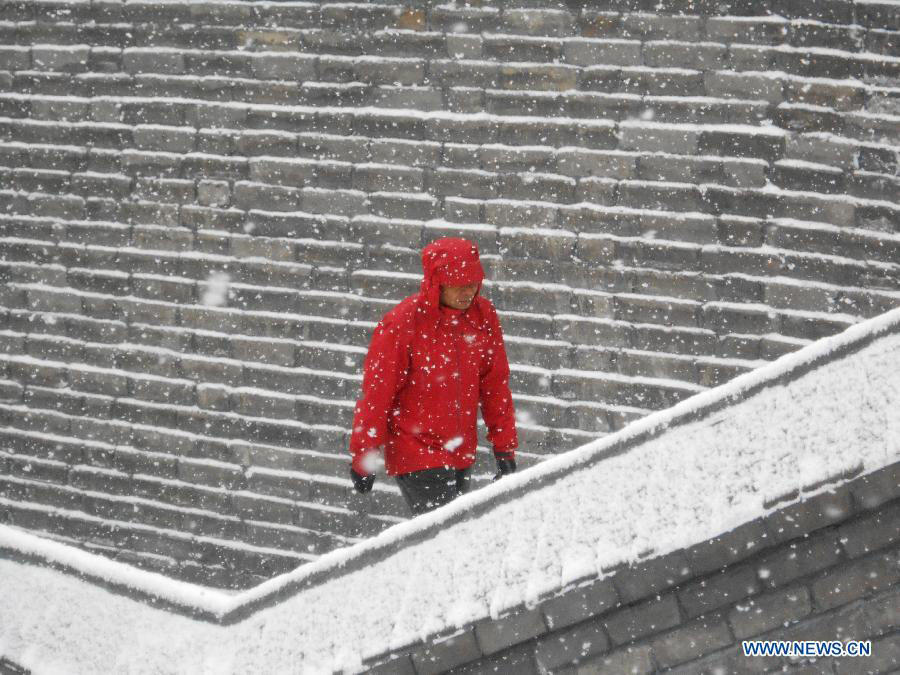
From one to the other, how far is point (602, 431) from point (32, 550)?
253 cm

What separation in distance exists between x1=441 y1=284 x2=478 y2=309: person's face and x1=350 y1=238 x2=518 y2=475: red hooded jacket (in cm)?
3

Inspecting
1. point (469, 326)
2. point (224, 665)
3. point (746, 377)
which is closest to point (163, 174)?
point (469, 326)

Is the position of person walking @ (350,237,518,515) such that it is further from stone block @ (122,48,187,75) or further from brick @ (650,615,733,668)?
stone block @ (122,48,187,75)

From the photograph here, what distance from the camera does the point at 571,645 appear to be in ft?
7.64

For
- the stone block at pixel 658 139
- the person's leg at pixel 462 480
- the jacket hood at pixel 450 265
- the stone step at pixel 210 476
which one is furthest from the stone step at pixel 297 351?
the jacket hood at pixel 450 265

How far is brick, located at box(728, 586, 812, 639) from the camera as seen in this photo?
221 cm

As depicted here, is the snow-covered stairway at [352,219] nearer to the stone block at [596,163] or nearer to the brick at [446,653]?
the stone block at [596,163]

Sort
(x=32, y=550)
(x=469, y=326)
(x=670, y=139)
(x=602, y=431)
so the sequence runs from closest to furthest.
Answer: (x=32, y=550) → (x=469, y=326) → (x=670, y=139) → (x=602, y=431)

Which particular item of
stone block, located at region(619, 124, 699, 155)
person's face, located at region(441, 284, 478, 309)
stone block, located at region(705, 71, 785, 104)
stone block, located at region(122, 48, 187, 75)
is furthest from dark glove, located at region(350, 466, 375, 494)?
stone block, located at region(122, 48, 187, 75)

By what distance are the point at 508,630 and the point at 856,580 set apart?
0.85m

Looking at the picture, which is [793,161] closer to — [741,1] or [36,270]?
[741,1]

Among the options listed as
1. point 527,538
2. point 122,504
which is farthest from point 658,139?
point 122,504

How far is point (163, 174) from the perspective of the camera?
193 inches

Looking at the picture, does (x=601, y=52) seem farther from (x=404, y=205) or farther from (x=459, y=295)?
(x=459, y=295)
